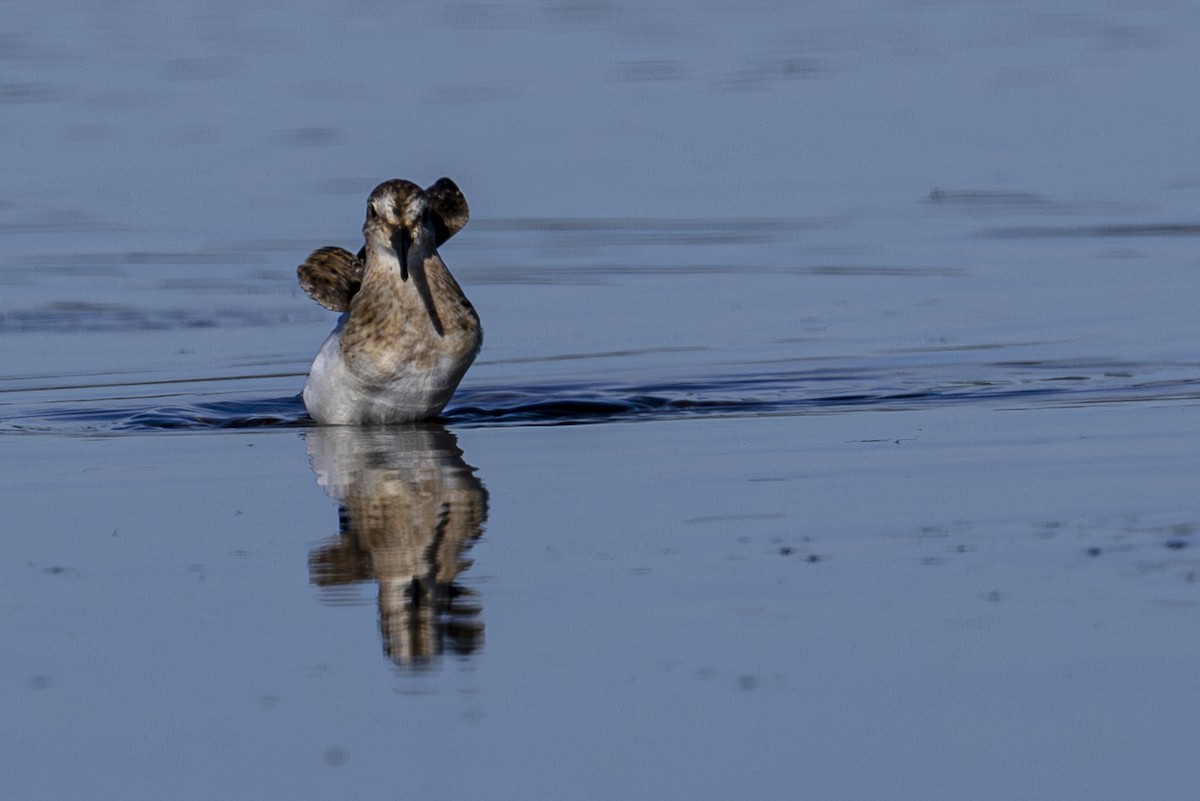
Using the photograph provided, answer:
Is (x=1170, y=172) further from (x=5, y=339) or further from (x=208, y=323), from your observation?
(x=5, y=339)

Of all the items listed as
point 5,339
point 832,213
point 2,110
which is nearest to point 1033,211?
point 832,213

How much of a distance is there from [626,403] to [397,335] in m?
1.07

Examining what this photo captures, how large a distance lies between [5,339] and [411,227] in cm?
323

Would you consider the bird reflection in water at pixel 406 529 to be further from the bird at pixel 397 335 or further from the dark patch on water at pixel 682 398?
the dark patch on water at pixel 682 398

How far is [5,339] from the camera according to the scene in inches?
523

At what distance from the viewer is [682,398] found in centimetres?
1142

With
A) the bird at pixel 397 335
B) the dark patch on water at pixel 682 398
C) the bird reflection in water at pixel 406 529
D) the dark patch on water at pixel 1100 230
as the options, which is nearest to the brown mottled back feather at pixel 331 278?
the bird at pixel 397 335

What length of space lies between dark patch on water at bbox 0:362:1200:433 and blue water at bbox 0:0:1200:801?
1.4 inches

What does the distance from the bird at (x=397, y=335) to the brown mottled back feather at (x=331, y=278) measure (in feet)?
0.89

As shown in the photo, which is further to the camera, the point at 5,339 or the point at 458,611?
the point at 5,339

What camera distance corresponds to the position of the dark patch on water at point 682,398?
11031mm

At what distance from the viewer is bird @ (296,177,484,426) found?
35.9ft

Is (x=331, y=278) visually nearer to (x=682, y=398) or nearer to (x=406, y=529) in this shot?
(x=682, y=398)

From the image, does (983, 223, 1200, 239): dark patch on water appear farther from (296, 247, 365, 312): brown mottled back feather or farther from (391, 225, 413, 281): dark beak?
(391, 225, 413, 281): dark beak
